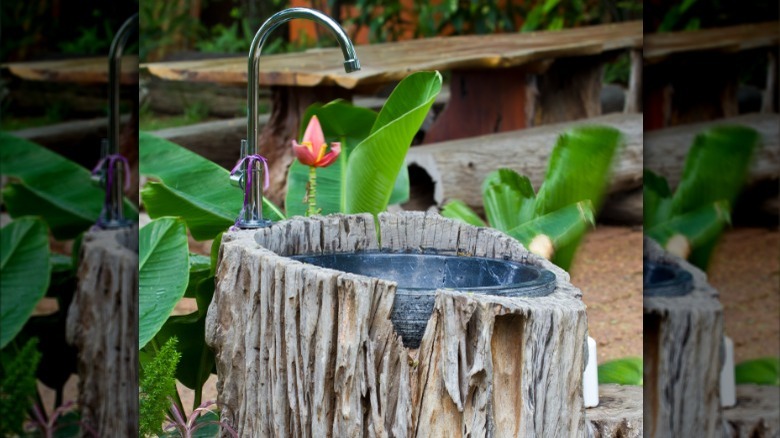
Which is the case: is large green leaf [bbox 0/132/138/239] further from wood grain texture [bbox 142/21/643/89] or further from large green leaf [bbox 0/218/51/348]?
wood grain texture [bbox 142/21/643/89]

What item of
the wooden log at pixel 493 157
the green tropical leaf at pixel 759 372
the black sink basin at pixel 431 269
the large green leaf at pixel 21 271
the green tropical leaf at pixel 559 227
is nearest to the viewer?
the large green leaf at pixel 21 271

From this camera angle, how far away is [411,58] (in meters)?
1.63

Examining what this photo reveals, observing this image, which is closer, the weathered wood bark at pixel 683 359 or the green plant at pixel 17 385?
the green plant at pixel 17 385

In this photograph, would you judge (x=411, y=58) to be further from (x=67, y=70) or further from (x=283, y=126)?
(x=67, y=70)

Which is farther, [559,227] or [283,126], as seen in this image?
[283,126]

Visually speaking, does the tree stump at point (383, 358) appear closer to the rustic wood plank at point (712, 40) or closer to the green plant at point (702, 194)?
the green plant at point (702, 194)

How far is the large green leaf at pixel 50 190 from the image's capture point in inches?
24.5

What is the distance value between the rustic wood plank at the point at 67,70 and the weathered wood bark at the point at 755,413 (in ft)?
1.60

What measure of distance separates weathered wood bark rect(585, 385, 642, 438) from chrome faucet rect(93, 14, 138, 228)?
1.80ft

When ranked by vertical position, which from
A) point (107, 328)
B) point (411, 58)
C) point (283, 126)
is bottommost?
point (107, 328)

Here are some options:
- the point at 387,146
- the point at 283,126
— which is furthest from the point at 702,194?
the point at 283,126

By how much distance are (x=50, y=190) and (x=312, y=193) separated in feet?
1.45

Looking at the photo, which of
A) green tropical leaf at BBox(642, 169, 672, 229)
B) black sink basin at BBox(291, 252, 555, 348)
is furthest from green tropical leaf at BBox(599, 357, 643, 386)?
green tropical leaf at BBox(642, 169, 672, 229)

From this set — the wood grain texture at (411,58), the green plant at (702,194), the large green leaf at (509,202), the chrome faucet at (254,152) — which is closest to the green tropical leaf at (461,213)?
the large green leaf at (509,202)
